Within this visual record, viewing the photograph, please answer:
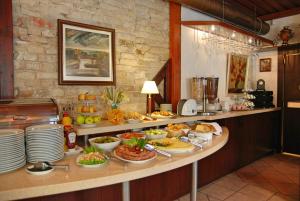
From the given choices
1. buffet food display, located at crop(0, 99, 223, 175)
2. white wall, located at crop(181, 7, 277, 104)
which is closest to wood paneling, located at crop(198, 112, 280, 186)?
white wall, located at crop(181, 7, 277, 104)

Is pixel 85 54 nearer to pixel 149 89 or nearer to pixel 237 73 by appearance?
pixel 149 89

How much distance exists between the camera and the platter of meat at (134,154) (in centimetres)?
138

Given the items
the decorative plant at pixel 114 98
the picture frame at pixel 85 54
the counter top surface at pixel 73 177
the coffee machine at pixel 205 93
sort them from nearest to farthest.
Result: the counter top surface at pixel 73 177 → the picture frame at pixel 85 54 → the decorative plant at pixel 114 98 → the coffee machine at pixel 205 93

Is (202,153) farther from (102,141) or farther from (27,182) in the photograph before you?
(27,182)

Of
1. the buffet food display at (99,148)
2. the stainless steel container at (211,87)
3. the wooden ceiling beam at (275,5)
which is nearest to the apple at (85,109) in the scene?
the buffet food display at (99,148)

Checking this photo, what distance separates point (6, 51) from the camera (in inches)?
89.0

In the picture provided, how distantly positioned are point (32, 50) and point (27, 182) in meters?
1.81

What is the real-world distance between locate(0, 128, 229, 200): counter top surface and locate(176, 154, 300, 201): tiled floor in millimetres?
1959

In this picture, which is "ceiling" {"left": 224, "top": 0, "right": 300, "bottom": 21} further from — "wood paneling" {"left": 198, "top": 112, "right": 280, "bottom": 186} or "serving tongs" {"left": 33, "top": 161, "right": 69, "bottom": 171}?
"serving tongs" {"left": 33, "top": 161, "right": 69, "bottom": 171}

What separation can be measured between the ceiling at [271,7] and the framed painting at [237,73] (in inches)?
43.7

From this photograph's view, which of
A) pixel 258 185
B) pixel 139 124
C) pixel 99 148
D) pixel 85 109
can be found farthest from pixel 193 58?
pixel 99 148

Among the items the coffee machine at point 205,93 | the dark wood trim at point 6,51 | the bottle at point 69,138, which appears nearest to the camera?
the bottle at point 69,138

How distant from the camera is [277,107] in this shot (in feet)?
17.3

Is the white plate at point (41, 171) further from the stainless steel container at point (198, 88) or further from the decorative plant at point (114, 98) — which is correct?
the stainless steel container at point (198, 88)
